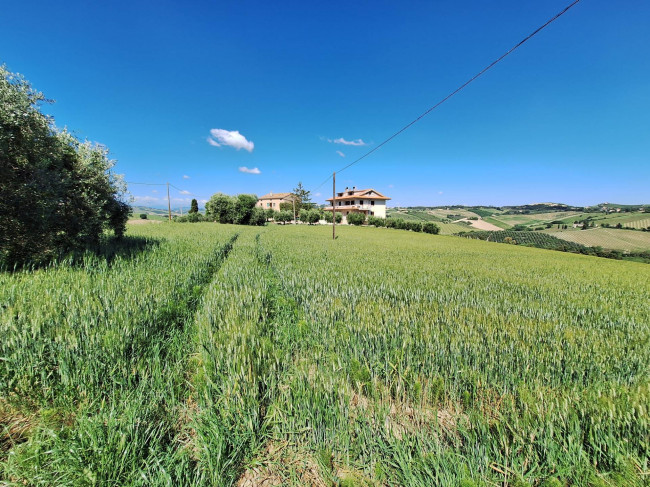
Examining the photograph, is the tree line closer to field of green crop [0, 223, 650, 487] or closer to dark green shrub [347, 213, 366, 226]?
field of green crop [0, 223, 650, 487]

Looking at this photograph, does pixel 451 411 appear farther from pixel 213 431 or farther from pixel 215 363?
pixel 215 363

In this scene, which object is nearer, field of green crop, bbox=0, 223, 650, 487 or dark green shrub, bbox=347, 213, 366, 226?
field of green crop, bbox=0, 223, 650, 487

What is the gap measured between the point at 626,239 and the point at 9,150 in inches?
2917

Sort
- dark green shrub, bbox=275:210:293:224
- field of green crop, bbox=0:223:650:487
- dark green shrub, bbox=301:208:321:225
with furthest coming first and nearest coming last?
1. dark green shrub, bbox=275:210:293:224
2. dark green shrub, bbox=301:208:321:225
3. field of green crop, bbox=0:223:650:487

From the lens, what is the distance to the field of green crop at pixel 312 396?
1912 millimetres

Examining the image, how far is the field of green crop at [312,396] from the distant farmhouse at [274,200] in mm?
86804

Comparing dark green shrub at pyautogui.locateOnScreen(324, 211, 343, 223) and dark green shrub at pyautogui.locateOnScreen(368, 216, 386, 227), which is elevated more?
dark green shrub at pyautogui.locateOnScreen(324, 211, 343, 223)

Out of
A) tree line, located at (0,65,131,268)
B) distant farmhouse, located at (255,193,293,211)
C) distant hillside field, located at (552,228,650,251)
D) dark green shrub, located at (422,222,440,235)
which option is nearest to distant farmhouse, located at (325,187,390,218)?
dark green shrub, located at (422,222,440,235)

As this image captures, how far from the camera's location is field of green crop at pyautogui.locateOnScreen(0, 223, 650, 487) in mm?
1912

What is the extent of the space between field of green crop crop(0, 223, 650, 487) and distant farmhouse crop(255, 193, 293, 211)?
285ft

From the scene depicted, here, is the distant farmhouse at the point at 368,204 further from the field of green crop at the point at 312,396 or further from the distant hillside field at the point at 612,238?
the field of green crop at the point at 312,396

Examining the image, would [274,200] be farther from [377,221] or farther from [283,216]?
[377,221]

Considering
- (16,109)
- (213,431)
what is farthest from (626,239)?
(16,109)

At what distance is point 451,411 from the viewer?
8.91 feet
